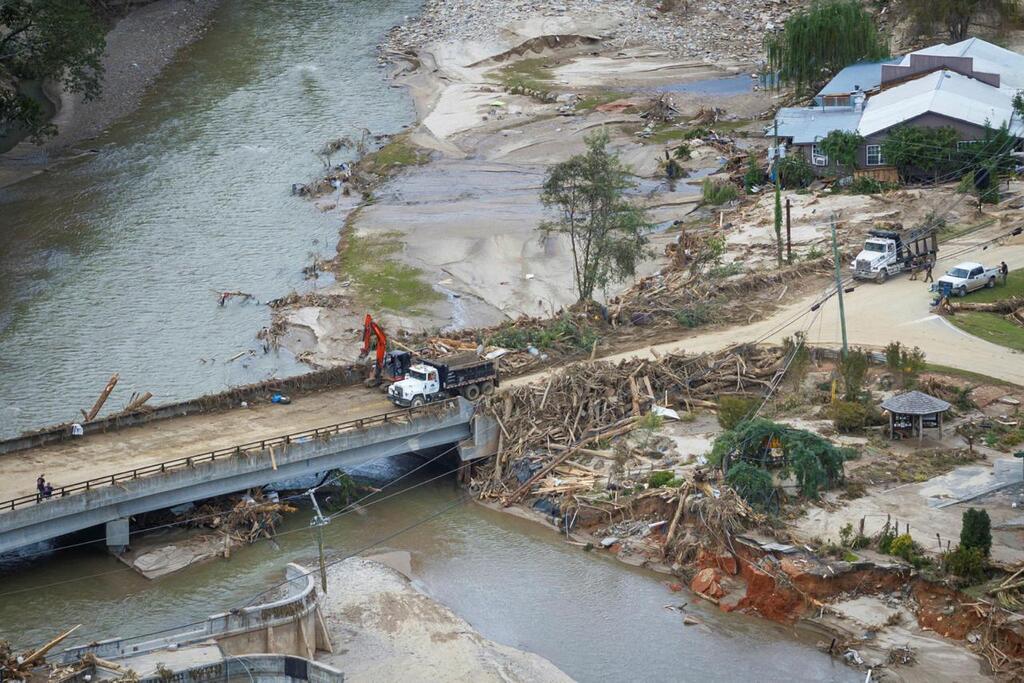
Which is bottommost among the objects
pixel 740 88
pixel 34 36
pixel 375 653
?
pixel 375 653

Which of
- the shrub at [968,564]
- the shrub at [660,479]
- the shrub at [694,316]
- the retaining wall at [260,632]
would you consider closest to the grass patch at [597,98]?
the shrub at [694,316]

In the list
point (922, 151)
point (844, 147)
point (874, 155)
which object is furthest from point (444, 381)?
point (874, 155)

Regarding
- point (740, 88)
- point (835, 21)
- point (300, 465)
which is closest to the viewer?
point (300, 465)

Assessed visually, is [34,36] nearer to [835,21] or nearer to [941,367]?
[835,21]

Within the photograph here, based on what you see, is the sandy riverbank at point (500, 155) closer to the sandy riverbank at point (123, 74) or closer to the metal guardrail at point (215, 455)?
the metal guardrail at point (215, 455)

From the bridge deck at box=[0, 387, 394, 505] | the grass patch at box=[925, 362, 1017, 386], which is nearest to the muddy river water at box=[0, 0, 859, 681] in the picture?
the bridge deck at box=[0, 387, 394, 505]

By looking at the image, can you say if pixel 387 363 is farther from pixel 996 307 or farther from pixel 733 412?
Result: pixel 996 307

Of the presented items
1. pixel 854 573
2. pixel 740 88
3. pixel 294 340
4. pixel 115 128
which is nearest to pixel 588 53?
pixel 740 88
